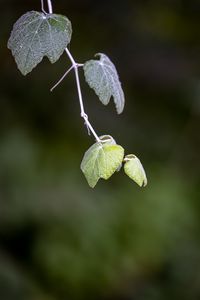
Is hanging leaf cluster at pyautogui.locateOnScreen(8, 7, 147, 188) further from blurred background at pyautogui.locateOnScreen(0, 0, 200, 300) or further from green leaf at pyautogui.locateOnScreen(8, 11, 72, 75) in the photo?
blurred background at pyautogui.locateOnScreen(0, 0, 200, 300)

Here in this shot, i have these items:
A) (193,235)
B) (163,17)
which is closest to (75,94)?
(163,17)

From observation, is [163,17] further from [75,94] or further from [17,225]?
[17,225]

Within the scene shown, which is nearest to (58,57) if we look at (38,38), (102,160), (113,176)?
(38,38)

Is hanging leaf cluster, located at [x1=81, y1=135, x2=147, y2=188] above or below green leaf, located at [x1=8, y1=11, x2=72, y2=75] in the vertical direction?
below

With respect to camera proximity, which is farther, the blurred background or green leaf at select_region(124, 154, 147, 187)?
the blurred background

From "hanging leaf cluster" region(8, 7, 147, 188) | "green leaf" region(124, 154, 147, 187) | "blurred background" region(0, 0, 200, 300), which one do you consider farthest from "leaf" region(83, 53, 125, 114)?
"blurred background" region(0, 0, 200, 300)

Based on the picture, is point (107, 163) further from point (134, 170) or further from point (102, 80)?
point (102, 80)

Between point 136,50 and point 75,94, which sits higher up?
point 136,50
